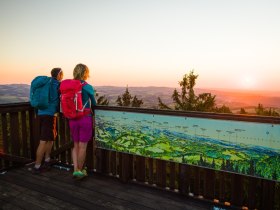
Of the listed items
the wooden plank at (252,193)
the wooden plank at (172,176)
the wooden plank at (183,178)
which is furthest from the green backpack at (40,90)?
the wooden plank at (252,193)

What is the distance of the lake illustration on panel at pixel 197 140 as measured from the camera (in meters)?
2.73

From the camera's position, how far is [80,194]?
341 centimetres

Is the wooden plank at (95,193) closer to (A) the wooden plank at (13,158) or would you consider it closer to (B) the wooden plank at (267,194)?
(A) the wooden plank at (13,158)

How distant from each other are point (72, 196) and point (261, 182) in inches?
98.1

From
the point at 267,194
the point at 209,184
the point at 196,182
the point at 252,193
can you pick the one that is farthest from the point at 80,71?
the point at 267,194

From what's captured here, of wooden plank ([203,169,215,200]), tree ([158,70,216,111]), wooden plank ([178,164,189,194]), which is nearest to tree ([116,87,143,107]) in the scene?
tree ([158,70,216,111])

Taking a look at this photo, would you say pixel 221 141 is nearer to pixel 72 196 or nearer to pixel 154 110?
pixel 154 110

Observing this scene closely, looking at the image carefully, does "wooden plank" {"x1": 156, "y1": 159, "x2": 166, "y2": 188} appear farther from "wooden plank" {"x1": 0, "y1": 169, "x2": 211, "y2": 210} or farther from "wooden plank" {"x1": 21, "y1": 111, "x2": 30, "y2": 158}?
"wooden plank" {"x1": 21, "y1": 111, "x2": 30, "y2": 158}

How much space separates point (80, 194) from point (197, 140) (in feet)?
5.94

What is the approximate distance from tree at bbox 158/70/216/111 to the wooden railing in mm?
18260

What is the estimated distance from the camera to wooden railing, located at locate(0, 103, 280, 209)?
10.1ft

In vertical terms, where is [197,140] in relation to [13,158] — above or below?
above

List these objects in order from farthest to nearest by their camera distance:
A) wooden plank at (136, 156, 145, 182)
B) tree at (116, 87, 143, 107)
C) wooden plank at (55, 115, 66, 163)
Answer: tree at (116, 87, 143, 107), wooden plank at (55, 115, 66, 163), wooden plank at (136, 156, 145, 182)

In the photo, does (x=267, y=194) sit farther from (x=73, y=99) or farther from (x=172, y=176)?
(x=73, y=99)
